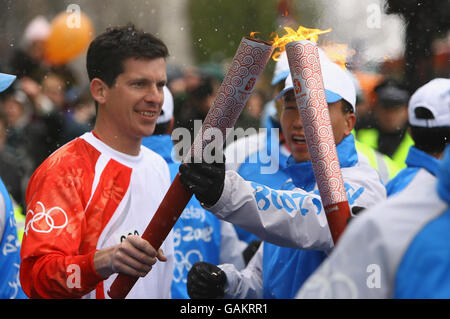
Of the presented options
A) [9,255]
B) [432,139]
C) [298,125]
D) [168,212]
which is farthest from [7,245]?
[432,139]

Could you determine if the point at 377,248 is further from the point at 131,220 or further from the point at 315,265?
the point at 131,220

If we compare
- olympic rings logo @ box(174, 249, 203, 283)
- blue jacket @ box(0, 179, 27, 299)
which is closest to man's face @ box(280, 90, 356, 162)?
olympic rings logo @ box(174, 249, 203, 283)

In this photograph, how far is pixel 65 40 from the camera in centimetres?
591

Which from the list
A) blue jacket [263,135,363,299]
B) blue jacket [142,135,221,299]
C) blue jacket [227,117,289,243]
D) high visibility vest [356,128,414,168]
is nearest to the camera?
blue jacket [263,135,363,299]

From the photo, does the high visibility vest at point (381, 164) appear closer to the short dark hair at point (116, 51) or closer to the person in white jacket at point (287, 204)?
the person in white jacket at point (287, 204)

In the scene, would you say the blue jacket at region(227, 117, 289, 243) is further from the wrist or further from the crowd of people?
the wrist

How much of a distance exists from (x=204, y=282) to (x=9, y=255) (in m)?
0.95

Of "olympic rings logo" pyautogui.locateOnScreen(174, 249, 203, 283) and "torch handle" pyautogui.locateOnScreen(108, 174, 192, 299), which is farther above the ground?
"torch handle" pyautogui.locateOnScreen(108, 174, 192, 299)

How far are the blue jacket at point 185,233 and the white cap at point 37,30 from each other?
3.17m

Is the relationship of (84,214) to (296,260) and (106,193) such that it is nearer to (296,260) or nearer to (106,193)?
(106,193)

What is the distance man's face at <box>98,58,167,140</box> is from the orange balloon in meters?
2.68

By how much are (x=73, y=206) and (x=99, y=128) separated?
48cm

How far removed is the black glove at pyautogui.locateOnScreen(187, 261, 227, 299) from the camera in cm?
274

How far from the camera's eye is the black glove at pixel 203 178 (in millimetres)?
2078
